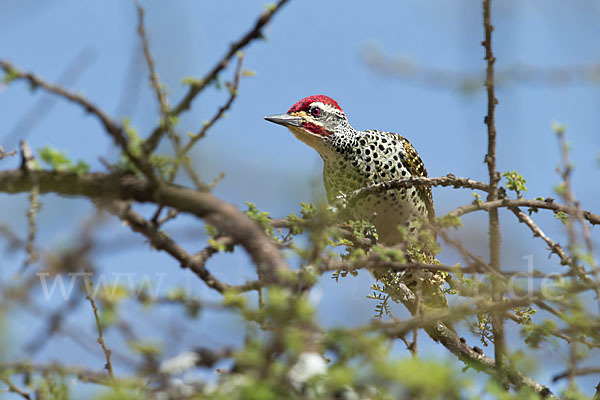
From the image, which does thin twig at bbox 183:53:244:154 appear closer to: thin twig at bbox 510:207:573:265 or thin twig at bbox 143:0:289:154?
thin twig at bbox 143:0:289:154

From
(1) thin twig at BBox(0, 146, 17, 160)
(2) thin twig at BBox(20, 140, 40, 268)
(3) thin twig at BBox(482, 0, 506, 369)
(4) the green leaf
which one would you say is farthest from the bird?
(2) thin twig at BBox(20, 140, 40, 268)

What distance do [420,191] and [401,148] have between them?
34 centimetres

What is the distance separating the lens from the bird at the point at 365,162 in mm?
4539

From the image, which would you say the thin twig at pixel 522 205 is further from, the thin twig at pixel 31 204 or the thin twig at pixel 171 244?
the thin twig at pixel 31 204

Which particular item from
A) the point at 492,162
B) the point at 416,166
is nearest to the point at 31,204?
the point at 492,162

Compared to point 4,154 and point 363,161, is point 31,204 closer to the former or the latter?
point 4,154

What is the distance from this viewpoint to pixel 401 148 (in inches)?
186

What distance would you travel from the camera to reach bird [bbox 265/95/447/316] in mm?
4539

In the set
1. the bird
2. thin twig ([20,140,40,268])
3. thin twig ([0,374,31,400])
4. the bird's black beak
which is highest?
the bird's black beak

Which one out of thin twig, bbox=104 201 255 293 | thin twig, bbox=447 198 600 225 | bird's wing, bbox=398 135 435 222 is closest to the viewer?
thin twig, bbox=104 201 255 293

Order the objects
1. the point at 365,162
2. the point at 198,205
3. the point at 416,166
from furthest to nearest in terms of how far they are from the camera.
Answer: the point at 416,166, the point at 365,162, the point at 198,205

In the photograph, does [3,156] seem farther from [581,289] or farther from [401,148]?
[401,148]

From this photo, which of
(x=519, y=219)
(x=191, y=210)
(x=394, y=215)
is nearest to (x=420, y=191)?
(x=394, y=215)

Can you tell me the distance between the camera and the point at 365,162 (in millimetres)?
4559
